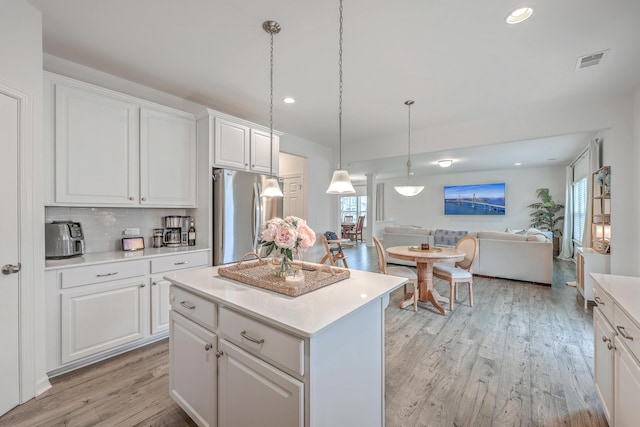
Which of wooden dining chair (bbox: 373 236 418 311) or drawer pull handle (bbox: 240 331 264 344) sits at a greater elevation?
drawer pull handle (bbox: 240 331 264 344)

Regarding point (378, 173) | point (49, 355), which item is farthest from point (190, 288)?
point (378, 173)

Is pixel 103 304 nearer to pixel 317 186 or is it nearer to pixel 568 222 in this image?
pixel 317 186

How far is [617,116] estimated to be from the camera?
3.09m

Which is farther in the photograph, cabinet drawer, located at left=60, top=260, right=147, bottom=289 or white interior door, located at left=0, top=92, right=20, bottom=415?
cabinet drawer, located at left=60, top=260, right=147, bottom=289

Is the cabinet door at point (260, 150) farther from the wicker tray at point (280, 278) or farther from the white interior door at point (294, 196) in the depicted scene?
the wicker tray at point (280, 278)

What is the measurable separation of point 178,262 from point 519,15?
11.0ft

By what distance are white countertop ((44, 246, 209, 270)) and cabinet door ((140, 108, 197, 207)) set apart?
48cm

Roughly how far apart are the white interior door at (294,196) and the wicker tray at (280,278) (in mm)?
3008

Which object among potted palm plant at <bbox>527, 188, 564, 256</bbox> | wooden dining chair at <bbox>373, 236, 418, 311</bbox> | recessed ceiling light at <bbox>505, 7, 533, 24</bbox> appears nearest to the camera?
recessed ceiling light at <bbox>505, 7, 533, 24</bbox>

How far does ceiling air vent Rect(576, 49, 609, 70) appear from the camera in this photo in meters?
2.26

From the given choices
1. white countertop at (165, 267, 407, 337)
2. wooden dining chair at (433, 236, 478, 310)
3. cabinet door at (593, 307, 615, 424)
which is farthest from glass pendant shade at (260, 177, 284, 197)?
wooden dining chair at (433, 236, 478, 310)

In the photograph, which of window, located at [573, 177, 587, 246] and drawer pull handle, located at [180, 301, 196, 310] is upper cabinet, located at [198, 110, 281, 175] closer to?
drawer pull handle, located at [180, 301, 196, 310]

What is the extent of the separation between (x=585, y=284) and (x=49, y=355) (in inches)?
217

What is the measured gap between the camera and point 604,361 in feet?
4.97
